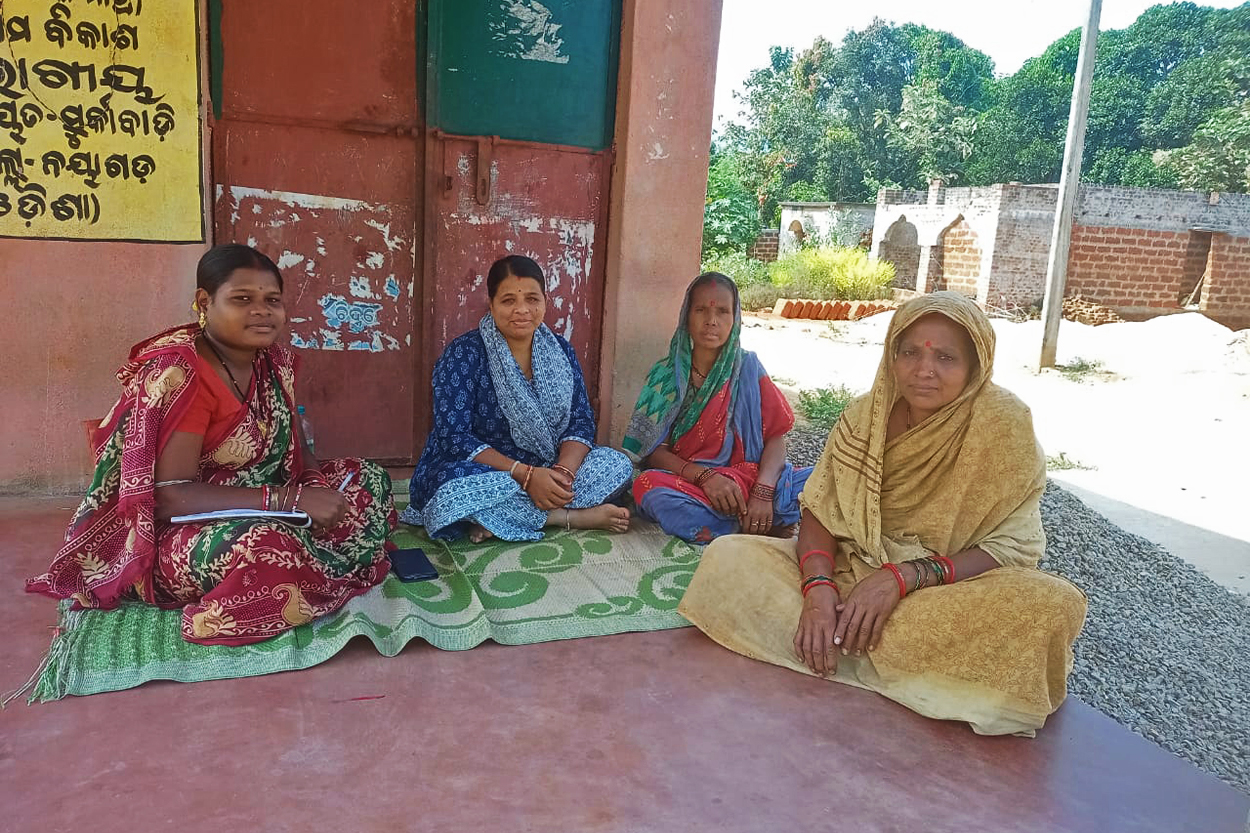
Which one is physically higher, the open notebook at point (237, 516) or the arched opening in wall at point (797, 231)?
the arched opening in wall at point (797, 231)

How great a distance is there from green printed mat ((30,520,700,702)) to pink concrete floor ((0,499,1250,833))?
59 mm

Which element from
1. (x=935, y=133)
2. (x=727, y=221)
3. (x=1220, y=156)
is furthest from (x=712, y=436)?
(x=935, y=133)

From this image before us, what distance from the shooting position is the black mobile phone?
2.97 metres

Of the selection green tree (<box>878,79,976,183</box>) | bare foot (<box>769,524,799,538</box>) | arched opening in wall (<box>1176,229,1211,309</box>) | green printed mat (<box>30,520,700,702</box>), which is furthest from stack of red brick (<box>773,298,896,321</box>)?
green tree (<box>878,79,976,183</box>)

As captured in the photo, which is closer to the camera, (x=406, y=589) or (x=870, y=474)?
(x=870, y=474)

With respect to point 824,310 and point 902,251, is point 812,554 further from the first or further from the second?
point 902,251

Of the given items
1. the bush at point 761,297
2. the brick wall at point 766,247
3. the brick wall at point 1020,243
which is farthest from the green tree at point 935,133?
the bush at point 761,297

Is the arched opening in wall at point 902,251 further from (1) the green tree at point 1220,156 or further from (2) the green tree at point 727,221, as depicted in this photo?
(1) the green tree at point 1220,156

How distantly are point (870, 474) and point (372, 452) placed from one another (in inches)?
102

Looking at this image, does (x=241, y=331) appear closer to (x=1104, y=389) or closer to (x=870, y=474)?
(x=870, y=474)

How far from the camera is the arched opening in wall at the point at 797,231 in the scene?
20516 mm

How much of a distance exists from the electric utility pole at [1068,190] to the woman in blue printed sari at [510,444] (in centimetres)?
803

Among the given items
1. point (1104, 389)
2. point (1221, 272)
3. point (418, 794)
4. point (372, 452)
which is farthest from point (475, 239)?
point (1221, 272)

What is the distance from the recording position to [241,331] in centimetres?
262
